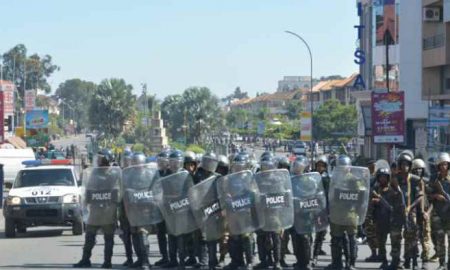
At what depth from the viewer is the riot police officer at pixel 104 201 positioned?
56.4 feet

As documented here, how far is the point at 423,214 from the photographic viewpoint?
56.0ft

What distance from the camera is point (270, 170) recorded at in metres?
16.6

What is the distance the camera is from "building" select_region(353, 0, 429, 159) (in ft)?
219

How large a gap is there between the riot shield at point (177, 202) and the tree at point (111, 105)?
85379 mm

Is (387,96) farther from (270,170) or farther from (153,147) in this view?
(153,147)

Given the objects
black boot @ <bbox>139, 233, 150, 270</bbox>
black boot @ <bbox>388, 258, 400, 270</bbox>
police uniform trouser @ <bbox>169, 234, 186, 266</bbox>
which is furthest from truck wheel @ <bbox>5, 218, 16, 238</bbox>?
black boot @ <bbox>388, 258, 400, 270</bbox>

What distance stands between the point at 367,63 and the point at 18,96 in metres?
69.4

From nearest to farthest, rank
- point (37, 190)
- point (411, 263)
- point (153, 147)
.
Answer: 1. point (411, 263)
2. point (37, 190)
3. point (153, 147)

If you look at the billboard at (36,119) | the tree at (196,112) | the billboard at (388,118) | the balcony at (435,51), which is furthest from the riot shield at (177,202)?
the tree at (196,112)

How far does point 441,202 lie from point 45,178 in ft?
39.9

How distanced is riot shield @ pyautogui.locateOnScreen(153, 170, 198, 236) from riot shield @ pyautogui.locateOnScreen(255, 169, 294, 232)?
1.05 m

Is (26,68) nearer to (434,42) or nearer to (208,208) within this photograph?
(434,42)

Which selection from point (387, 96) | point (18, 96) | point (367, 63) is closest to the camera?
point (387, 96)

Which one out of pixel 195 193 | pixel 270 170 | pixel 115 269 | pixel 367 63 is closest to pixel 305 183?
pixel 270 170
